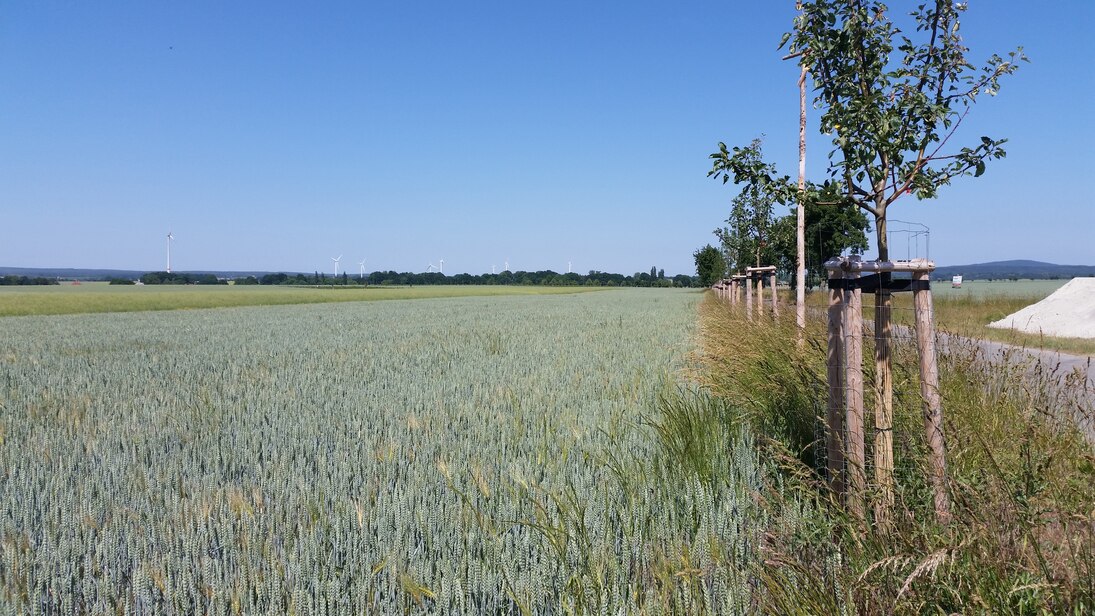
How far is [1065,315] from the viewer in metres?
20.3

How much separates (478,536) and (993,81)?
13.9ft

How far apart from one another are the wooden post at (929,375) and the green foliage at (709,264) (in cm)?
7639

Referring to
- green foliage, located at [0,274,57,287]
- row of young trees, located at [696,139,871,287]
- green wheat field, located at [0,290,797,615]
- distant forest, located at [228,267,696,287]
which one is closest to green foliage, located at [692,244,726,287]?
row of young trees, located at [696,139,871,287]

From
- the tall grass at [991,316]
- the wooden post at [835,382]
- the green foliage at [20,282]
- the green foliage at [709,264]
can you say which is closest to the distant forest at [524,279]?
the green foliage at [20,282]

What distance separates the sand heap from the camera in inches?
736

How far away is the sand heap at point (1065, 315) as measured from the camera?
61.3 feet

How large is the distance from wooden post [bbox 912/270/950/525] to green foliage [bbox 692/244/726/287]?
76.4 meters

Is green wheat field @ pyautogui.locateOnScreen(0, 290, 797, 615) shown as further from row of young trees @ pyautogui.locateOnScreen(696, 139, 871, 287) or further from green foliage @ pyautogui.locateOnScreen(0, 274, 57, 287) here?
green foliage @ pyautogui.locateOnScreen(0, 274, 57, 287)

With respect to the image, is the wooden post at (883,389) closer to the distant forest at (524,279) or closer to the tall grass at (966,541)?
the tall grass at (966,541)

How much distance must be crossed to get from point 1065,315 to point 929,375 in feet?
74.3

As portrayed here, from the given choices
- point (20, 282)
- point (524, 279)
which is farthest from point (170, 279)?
point (524, 279)

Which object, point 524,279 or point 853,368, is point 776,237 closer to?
point 853,368

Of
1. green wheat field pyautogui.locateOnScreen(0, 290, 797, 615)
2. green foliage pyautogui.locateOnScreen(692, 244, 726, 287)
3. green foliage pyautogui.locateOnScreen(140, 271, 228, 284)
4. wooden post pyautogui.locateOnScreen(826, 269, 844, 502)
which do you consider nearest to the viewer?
green wheat field pyautogui.locateOnScreen(0, 290, 797, 615)

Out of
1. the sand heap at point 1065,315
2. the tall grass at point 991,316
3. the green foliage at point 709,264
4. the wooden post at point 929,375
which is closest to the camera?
the wooden post at point 929,375
